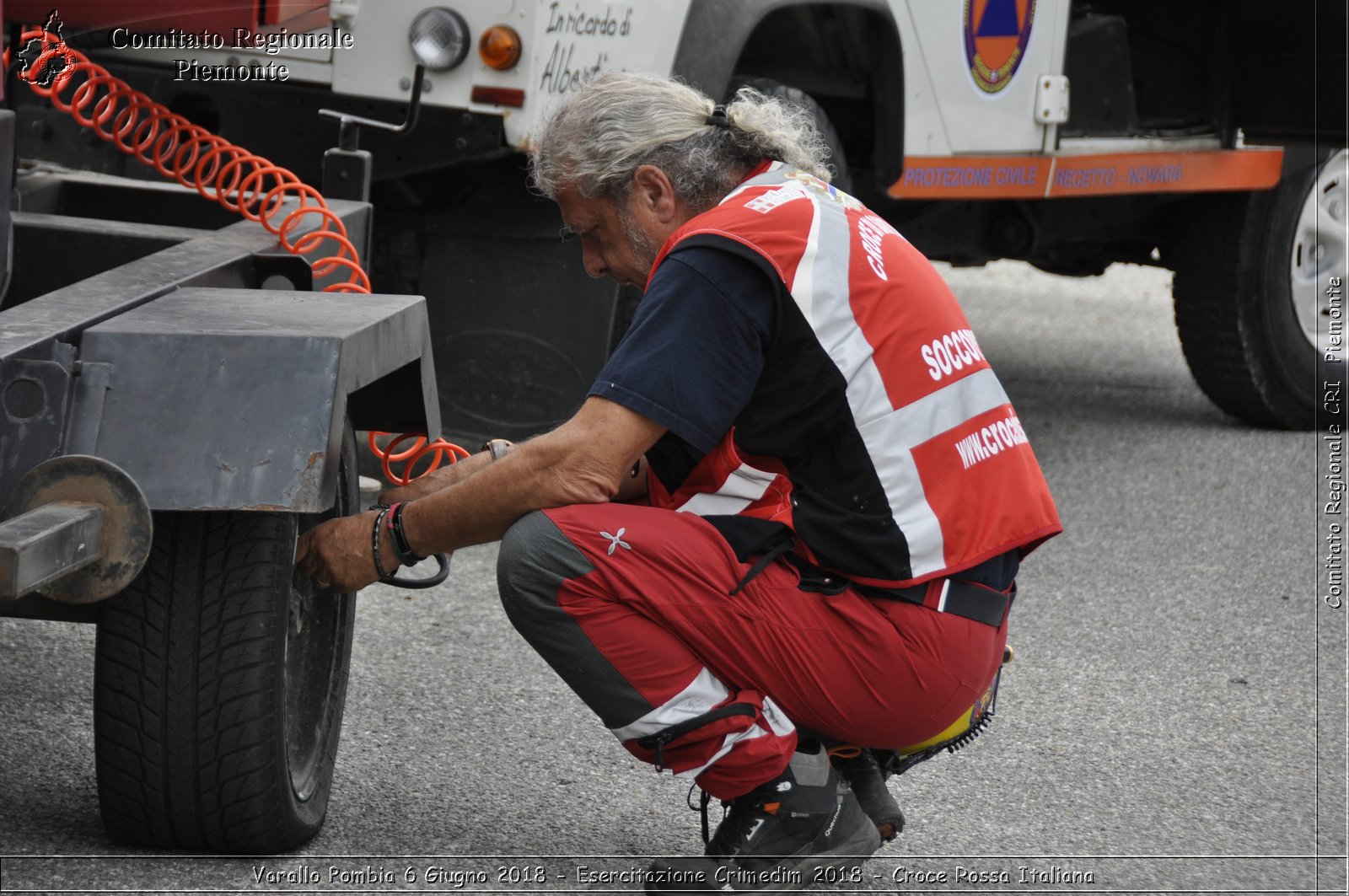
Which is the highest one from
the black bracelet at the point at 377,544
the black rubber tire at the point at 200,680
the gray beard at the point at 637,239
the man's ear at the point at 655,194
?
the man's ear at the point at 655,194

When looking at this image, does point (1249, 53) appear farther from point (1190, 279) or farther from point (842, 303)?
point (842, 303)

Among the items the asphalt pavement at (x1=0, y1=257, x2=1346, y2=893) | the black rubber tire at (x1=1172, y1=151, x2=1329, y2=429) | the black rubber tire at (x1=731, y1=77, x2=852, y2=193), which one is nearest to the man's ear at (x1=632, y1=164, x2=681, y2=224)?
the asphalt pavement at (x1=0, y1=257, x2=1346, y2=893)

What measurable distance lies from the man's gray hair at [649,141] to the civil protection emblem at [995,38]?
2.44 meters

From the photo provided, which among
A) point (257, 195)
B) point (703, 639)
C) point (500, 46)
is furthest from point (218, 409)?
point (500, 46)

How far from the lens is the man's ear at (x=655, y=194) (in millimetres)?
2596

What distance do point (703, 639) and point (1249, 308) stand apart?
448cm

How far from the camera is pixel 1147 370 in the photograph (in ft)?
25.7

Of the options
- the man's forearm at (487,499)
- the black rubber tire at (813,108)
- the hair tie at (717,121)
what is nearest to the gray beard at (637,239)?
the hair tie at (717,121)

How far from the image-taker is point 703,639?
245 centimetres

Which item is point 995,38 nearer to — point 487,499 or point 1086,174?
point 1086,174

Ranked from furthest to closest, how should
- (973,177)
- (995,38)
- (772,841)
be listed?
1. (973,177)
2. (995,38)
3. (772,841)

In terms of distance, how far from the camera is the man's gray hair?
2.58m

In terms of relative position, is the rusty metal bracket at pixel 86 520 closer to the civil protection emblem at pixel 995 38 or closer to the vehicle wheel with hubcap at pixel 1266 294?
the civil protection emblem at pixel 995 38

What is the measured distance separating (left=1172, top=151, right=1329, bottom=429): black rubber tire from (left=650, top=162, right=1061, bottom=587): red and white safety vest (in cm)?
408
